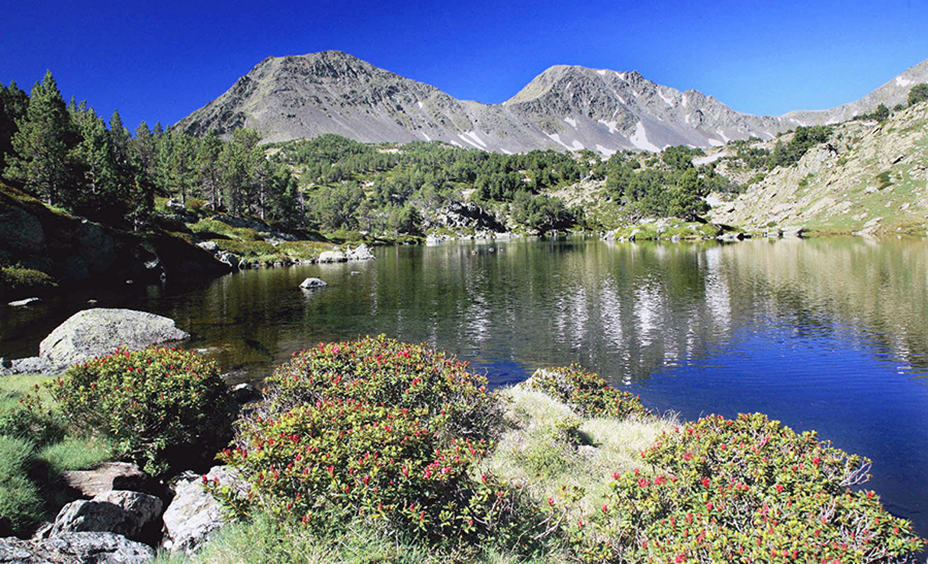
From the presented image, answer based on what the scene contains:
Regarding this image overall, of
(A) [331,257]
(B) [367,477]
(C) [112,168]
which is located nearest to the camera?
(B) [367,477]

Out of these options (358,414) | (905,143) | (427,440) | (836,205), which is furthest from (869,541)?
(905,143)

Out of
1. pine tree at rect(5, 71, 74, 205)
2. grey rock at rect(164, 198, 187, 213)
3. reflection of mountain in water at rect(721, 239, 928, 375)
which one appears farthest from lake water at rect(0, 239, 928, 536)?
grey rock at rect(164, 198, 187, 213)

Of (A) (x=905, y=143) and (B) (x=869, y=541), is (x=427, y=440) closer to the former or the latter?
(B) (x=869, y=541)

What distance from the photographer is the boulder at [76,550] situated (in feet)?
A: 20.4

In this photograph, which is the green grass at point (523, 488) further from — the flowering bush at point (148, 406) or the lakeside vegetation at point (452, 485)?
the flowering bush at point (148, 406)

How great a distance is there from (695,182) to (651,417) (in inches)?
7576

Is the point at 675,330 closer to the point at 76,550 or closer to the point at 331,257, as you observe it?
the point at 76,550

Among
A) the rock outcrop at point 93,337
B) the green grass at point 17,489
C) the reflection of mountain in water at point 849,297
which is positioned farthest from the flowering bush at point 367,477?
the reflection of mountain in water at point 849,297

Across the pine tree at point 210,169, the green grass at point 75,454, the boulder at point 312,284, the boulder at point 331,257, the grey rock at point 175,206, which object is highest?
the pine tree at point 210,169

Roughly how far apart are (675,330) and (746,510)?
28.0m

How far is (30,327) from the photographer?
1359 inches

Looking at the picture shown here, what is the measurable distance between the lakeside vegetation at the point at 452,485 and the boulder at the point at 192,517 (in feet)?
2.23

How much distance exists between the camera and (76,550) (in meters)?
6.98

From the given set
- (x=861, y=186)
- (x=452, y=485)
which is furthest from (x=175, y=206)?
(x=861, y=186)
